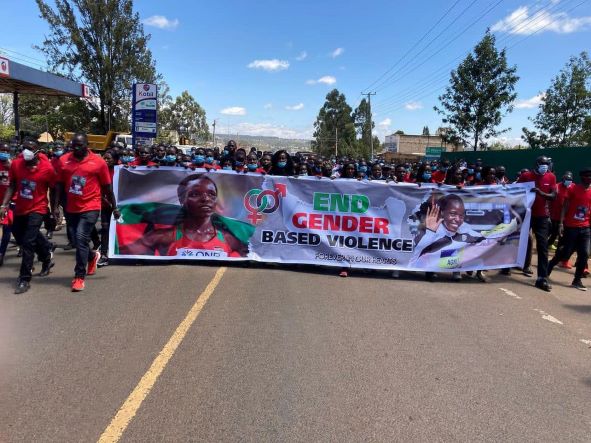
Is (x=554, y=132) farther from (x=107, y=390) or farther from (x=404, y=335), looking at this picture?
(x=107, y=390)

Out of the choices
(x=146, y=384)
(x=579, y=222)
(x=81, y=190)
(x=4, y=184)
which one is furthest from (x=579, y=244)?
(x=4, y=184)

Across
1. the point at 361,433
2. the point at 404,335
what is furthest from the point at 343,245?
the point at 361,433

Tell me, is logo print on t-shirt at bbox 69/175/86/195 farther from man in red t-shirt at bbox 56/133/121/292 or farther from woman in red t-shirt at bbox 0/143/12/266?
woman in red t-shirt at bbox 0/143/12/266

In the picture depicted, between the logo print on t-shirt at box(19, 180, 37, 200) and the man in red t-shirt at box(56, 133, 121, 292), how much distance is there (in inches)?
14.1

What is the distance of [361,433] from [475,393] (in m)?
1.19

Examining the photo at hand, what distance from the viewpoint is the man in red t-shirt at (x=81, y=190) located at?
19.7 ft

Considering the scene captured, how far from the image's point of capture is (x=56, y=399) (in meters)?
3.23

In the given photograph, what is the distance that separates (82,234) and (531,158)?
17.6 m

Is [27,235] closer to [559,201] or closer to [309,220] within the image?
[309,220]

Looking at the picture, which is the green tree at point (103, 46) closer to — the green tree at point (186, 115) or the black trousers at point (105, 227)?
the black trousers at point (105, 227)

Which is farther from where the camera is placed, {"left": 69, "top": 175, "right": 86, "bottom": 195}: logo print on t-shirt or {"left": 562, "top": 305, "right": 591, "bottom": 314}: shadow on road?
{"left": 562, "top": 305, "right": 591, "bottom": 314}: shadow on road

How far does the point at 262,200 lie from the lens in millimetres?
7555

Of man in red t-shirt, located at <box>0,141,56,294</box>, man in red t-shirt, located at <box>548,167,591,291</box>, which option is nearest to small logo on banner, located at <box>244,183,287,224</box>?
man in red t-shirt, located at <box>0,141,56,294</box>

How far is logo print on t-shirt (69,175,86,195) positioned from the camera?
19.9 ft
